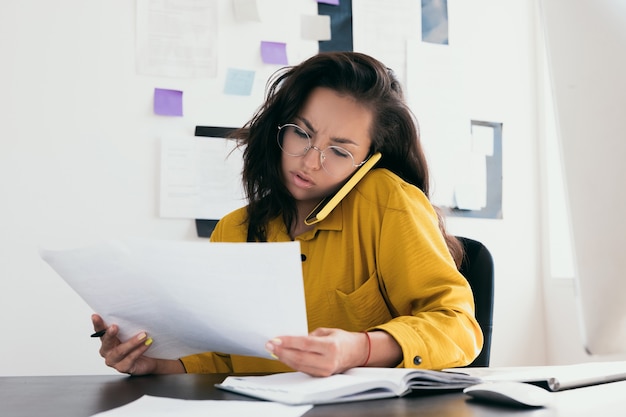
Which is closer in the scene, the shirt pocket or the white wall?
the shirt pocket

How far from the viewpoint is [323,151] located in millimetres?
1361

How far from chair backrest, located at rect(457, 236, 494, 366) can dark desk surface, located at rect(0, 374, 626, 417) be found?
0.56 metres

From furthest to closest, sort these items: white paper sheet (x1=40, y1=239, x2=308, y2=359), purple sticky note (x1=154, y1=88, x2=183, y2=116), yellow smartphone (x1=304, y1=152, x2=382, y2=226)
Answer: purple sticky note (x1=154, y1=88, x2=183, y2=116), yellow smartphone (x1=304, y1=152, x2=382, y2=226), white paper sheet (x1=40, y1=239, x2=308, y2=359)

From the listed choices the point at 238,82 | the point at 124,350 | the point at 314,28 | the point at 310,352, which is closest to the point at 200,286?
the point at 310,352

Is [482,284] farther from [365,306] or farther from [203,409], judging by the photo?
[203,409]

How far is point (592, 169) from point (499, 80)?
2653mm

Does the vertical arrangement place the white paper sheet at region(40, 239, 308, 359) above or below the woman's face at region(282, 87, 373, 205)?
below

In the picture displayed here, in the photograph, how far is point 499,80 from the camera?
306cm

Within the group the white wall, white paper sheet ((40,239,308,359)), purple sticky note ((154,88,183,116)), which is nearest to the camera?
white paper sheet ((40,239,308,359))

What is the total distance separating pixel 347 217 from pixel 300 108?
235 millimetres

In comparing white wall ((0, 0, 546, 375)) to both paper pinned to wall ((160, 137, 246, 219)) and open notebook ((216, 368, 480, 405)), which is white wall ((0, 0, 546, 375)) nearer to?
paper pinned to wall ((160, 137, 246, 219))

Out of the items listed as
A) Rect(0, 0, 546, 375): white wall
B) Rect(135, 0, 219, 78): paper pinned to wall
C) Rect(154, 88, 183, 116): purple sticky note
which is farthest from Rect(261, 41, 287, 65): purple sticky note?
Rect(154, 88, 183, 116): purple sticky note

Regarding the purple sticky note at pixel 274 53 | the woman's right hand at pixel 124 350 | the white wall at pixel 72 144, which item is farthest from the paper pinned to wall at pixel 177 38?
the woman's right hand at pixel 124 350

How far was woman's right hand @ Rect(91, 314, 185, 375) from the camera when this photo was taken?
3.62 ft
